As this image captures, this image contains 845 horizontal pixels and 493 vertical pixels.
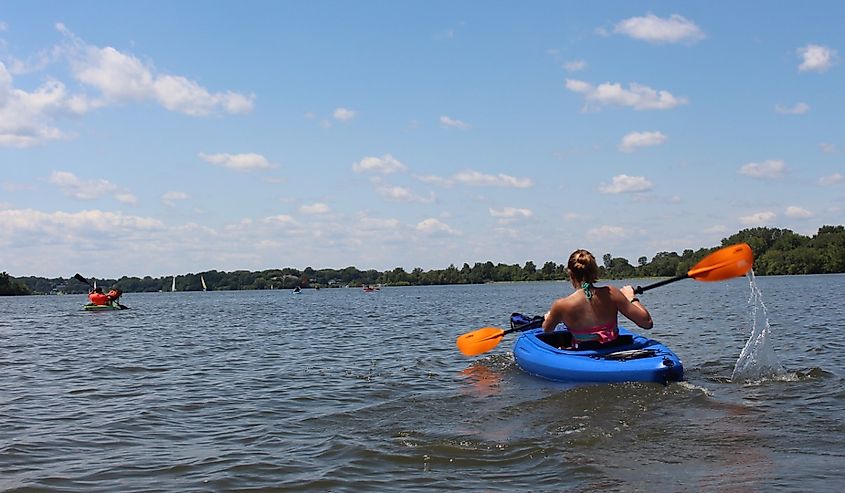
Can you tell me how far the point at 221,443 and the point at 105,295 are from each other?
32.2m

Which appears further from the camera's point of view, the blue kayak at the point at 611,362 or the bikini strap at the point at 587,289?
the bikini strap at the point at 587,289

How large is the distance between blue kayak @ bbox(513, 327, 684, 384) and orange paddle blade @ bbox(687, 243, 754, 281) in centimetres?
104

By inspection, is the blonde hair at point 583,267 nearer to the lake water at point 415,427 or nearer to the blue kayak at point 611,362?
the blue kayak at point 611,362

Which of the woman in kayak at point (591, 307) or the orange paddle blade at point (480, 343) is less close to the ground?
the woman in kayak at point (591, 307)

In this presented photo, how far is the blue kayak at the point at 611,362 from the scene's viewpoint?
311 inches

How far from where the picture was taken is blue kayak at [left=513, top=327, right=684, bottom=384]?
7910 millimetres

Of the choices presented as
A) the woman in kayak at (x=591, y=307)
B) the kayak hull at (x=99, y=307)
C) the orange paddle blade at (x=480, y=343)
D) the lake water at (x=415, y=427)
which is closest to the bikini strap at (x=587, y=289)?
the woman in kayak at (x=591, y=307)

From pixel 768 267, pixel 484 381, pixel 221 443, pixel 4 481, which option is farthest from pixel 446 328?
pixel 768 267

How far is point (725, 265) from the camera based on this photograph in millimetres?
8797

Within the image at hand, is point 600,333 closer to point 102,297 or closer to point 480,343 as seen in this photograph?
point 480,343

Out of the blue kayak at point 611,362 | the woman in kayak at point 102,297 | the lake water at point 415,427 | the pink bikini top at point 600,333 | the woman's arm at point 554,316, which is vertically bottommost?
the lake water at point 415,427

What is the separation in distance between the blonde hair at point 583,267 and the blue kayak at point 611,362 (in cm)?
95

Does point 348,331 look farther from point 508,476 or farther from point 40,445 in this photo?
point 508,476

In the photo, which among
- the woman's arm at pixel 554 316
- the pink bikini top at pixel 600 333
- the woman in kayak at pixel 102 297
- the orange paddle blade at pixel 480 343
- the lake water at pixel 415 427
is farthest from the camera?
the woman in kayak at pixel 102 297
